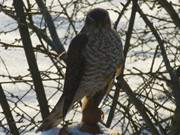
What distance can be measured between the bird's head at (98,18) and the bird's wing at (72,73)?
0.06 metres

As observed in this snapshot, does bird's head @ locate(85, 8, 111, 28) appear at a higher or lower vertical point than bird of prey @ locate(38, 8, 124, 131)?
higher

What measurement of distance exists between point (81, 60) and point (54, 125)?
0.36 m

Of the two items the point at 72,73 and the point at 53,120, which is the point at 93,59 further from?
the point at 53,120

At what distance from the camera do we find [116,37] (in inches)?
84.7

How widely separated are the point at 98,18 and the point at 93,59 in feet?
0.54

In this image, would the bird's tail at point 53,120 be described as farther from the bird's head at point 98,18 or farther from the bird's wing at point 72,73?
the bird's head at point 98,18

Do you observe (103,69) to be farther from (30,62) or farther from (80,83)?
(30,62)

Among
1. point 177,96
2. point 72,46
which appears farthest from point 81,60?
point 177,96

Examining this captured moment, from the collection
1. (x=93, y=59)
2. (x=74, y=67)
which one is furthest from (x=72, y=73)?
(x=93, y=59)

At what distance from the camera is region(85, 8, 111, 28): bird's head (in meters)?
2.11

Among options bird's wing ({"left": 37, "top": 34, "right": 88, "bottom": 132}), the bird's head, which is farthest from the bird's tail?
the bird's head

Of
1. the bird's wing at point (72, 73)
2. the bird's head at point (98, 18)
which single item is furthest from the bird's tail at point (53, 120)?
the bird's head at point (98, 18)

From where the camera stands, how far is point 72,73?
6.82ft

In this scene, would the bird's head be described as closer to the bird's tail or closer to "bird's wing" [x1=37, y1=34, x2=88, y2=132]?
"bird's wing" [x1=37, y1=34, x2=88, y2=132]
